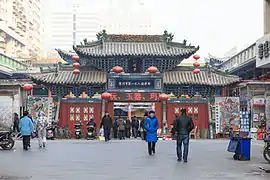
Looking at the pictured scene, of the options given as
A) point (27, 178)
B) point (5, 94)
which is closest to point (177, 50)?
point (5, 94)

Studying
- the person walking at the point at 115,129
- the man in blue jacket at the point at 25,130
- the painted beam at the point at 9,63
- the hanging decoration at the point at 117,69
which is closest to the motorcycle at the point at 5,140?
the man in blue jacket at the point at 25,130

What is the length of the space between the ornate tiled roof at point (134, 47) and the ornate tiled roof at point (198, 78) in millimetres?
1539

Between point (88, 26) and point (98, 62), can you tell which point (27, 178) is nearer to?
point (98, 62)

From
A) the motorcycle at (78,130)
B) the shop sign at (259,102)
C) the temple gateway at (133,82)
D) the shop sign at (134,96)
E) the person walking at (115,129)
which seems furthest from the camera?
the shop sign at (134,96)

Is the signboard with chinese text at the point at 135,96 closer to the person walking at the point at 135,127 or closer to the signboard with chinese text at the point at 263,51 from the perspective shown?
the person walking at the point at 135,127

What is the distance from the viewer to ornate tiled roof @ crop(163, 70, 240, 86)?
1367 inches

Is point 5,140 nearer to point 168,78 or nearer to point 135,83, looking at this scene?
point 135,83

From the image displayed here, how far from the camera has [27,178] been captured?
11.4 m

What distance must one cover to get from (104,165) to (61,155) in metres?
3.79

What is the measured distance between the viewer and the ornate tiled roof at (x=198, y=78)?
34.7 m

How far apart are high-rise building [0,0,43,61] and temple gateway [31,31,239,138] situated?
109 feet

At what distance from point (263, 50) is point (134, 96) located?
12.2m

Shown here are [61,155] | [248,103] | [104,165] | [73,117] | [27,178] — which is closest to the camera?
[27,178]

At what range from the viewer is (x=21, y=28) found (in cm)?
8975
